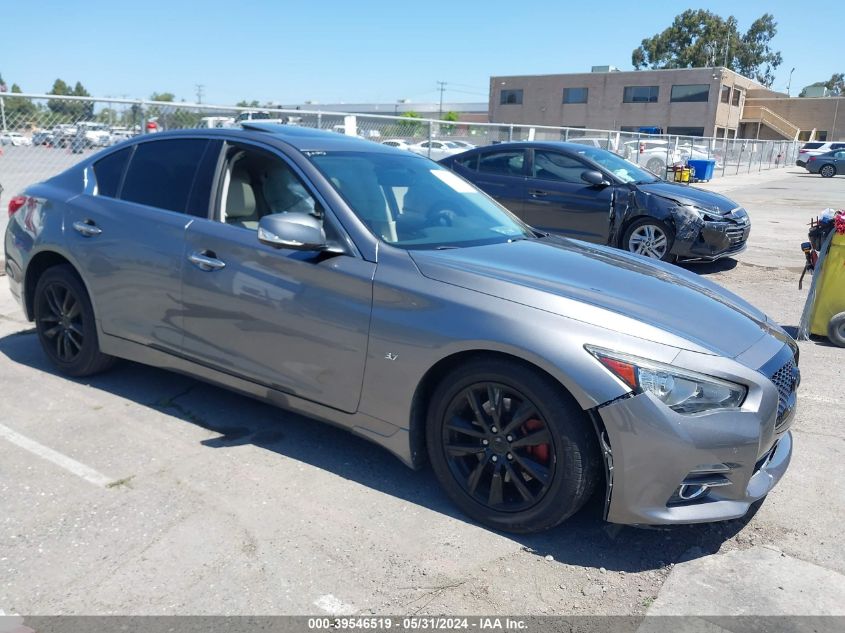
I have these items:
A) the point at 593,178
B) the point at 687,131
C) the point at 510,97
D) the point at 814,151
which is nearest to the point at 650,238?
the point at 593,178

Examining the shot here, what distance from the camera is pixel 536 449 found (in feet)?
10.0

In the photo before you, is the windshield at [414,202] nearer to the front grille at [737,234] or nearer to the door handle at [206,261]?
the door handle at [206,261]

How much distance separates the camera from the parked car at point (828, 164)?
1476 inches

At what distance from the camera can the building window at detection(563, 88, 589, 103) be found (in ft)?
216

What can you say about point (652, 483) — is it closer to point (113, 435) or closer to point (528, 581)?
point (528, 581)

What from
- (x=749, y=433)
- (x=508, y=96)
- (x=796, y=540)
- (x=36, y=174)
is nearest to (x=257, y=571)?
(x=749, y=433)

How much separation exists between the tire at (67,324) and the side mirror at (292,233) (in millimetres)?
1810

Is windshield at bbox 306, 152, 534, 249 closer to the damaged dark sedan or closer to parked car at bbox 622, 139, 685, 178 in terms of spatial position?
the damaged dark sedan

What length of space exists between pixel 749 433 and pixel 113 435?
10.8 feet

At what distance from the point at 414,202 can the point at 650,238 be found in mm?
6135

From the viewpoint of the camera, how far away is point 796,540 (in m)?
3.25

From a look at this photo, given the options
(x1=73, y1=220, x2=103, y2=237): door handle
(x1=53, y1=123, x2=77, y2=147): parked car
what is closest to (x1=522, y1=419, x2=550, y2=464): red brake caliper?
(x1=73, y1=220, x2=103, y2=237): door handle

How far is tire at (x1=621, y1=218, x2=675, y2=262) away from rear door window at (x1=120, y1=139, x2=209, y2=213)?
647cm

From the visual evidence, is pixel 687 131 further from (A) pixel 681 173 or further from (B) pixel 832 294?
(B) pixel 832 294
